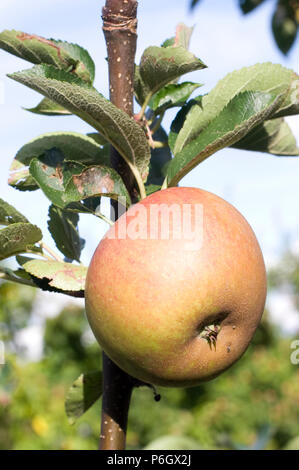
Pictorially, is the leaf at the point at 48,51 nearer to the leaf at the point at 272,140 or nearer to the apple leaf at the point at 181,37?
the apple leaf at the point at 181,37

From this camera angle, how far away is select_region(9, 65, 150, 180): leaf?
67cm

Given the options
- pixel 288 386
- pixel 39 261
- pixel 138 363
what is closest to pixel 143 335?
pixel 138 363

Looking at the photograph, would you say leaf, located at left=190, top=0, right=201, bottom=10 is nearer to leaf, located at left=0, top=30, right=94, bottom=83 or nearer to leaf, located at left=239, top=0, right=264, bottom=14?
leaf, located at left=239, top=0, right=264, bottom=14

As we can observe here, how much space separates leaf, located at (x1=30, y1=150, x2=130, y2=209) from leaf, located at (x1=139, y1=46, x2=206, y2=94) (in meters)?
0.16

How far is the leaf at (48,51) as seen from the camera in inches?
30.0

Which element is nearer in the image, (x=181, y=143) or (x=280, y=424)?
(x=181, y=143)

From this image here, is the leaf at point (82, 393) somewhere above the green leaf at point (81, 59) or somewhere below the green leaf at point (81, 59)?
below

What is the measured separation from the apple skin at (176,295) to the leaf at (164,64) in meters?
0.17

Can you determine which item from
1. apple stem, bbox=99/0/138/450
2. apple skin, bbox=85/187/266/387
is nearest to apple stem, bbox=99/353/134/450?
apple stem, bbox=99/0/138/450

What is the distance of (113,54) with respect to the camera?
30.3 inches

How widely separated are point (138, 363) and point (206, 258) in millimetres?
156

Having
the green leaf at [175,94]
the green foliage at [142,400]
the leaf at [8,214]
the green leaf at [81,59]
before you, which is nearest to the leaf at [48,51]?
the green leaf at [81,59]

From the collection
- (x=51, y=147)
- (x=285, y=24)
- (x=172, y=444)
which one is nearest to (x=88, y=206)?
(x=51, y=147)

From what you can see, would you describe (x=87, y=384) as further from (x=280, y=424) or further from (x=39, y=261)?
(x=280, y=424)
